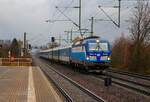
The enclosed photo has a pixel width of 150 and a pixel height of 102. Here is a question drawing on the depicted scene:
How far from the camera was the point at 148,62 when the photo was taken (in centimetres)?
2372

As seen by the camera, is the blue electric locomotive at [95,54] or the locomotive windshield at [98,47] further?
the locomotive windshield at [98,47]

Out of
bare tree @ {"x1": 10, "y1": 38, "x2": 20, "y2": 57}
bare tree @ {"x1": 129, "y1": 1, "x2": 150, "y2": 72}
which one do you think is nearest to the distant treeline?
bare tree @ {"x1": 129, "y1": 1, "x2": 150, "y2": 72}

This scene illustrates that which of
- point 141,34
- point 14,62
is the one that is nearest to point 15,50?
point 14,62

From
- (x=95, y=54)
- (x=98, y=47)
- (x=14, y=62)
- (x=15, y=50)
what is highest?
(x=15, y=50)

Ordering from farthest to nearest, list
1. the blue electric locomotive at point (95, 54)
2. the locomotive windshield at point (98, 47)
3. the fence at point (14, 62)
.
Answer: the fence at point (14, 62)
the locomotive windshield at point (98, 47)
the blue electric locomotive at point (95, 54)

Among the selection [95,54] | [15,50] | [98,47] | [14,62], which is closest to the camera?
[95,54]

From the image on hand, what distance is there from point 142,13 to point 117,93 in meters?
15.8

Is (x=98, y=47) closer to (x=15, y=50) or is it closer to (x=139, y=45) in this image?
(x=139, y=45)

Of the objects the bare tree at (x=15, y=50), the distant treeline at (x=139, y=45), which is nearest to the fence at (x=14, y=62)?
the bare tree at (x=15, y=50)

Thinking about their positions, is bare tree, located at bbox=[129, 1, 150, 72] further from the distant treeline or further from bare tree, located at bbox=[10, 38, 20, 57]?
bare tree, located at bbox=[10, 38, 20, 57]

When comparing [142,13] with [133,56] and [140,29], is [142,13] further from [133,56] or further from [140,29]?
[133,56]

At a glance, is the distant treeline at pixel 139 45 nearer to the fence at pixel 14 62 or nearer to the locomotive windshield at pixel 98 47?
the locomotive windshield at pixel 98 47

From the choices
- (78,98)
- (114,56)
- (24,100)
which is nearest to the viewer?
(24,100)

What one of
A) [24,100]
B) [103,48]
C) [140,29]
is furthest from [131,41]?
[24,100]
